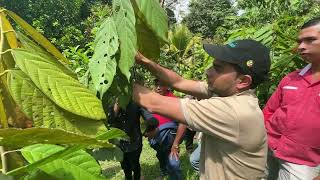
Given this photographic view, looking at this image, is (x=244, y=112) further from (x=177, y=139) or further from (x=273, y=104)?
(x=177, y=139)

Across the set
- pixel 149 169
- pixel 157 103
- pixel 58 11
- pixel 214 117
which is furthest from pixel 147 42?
pixel 58 11

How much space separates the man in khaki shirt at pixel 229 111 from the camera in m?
1.81

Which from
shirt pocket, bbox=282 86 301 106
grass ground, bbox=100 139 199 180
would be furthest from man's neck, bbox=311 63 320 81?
grass ground, bbox=100 139 199 180

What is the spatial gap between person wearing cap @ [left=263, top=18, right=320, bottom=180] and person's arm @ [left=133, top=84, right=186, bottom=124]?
108 centimetres

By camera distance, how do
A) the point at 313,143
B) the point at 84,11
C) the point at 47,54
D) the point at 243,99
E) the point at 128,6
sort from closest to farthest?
1. the point at 47,54
2. the point at 128,6
3. the point at 243,99
4. the point at 313,143
5. the point at 84,11

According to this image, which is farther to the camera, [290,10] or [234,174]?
[290,10]

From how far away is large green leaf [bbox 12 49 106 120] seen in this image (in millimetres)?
773

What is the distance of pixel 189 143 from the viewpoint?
6.80 meters

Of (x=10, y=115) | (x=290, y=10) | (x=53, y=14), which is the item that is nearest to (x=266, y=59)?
(x=10, y=115)

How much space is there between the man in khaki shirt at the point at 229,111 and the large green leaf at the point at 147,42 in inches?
4.5

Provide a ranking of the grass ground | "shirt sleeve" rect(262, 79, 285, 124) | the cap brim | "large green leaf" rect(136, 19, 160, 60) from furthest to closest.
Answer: the grass ground < "shirt sleeve" rect(262, 79, 285, 124) < the cap brim < "large green leaf" rect(136, 19, 160, 60)

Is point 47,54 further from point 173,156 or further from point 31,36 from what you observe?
point 173,156

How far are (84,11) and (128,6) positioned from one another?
24.5 m

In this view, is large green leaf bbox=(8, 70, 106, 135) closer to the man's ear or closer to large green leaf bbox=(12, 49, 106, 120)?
large green leaf bbox=(12, 49, 106, 120)
